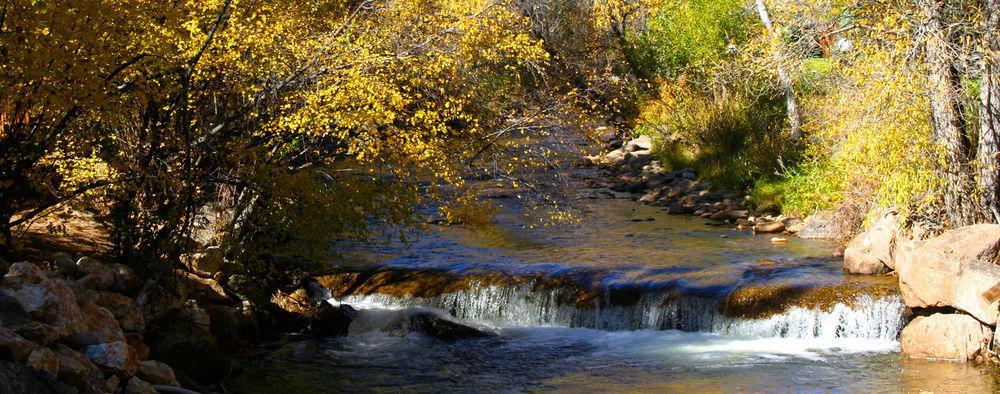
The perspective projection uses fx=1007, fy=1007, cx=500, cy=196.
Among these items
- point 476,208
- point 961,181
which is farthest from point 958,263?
point 476,208

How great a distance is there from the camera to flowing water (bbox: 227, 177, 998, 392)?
1091cm

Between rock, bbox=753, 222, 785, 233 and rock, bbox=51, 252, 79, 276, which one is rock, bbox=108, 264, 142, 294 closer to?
rock, bbox=51, 252, 79, 276

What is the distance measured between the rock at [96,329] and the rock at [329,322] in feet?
13.5

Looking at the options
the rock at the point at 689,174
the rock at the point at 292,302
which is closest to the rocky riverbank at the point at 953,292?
the rock at the point at 292,302

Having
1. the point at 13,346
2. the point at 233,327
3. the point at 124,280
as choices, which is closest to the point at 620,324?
the point at 233,327

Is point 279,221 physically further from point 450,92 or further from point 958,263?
point 958,263

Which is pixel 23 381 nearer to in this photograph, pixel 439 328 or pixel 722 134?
pixel 439 328

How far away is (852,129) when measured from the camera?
507 inches

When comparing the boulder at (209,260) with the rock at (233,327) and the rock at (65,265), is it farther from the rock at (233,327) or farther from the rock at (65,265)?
the rock at (65,265)

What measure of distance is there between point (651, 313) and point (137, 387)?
7.27 meters

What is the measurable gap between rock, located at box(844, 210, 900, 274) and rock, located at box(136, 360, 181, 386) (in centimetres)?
931

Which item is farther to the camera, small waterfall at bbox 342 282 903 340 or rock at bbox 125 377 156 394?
small waterfall at bbox 342 282 903 340

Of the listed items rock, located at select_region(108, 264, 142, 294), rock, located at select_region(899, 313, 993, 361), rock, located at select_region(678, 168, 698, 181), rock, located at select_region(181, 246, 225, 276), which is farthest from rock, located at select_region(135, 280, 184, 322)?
rock, located at select_region(678, 168, 698, 181)

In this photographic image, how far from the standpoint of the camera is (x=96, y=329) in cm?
873
